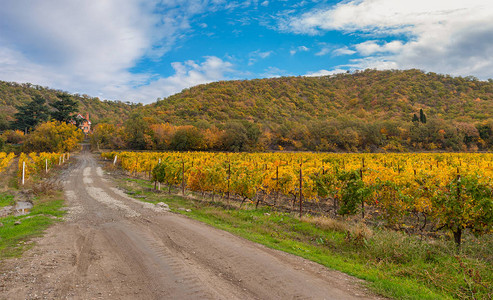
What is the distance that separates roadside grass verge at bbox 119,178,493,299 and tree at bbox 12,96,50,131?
242ft

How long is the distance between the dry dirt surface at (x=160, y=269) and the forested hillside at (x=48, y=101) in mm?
81523

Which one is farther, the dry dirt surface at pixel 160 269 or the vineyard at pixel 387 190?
the vineyard at pixel 387 190

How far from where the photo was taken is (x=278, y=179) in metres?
12.3

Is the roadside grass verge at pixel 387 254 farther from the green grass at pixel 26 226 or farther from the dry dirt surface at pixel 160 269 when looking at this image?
the green grass at pixel 26 226

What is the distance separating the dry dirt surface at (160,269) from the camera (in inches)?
177

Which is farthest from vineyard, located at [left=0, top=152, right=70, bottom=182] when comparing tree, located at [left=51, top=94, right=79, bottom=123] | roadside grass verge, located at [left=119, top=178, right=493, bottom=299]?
tree, located at [left=51, top=94, right=79, bottom=123]

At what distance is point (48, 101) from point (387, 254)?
131 m

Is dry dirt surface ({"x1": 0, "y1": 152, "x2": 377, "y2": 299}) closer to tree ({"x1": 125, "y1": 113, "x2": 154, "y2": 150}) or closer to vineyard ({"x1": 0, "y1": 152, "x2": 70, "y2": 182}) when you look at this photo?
vineyard ({"x1": 0, "y1": 152, "x2": 70, "y2": 182})

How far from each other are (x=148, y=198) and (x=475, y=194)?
47.8ft

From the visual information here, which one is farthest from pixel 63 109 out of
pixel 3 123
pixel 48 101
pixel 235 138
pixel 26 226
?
pixel 26 226

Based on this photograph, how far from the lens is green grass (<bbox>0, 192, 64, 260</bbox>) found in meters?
6.61

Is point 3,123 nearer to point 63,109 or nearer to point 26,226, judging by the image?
point 63,109

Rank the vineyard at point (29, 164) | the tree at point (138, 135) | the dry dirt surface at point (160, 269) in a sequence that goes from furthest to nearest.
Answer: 1. the tree at point (138, 135)
2. the vineyard at point (29, 164)
3. the dry dirt surface at point (160, 269)

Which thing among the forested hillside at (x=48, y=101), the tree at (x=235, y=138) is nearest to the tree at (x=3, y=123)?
the forested hillside at (x=48, y=101)
